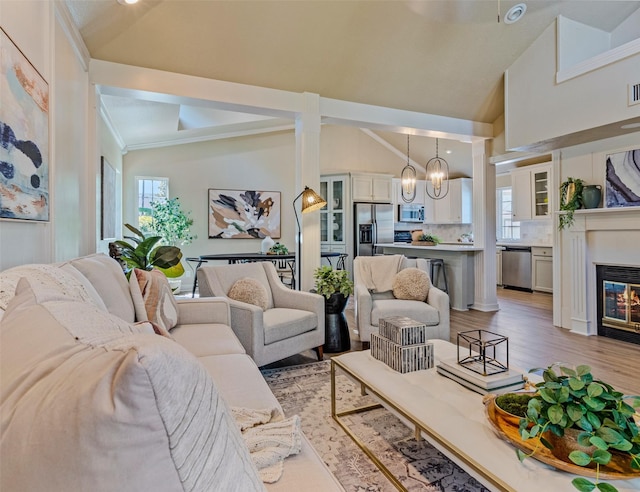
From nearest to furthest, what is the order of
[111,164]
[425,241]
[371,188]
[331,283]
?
[331,283] → [111,164] → [425,241] → [371,188]

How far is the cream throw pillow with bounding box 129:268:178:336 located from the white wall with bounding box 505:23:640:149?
4078 millimetres

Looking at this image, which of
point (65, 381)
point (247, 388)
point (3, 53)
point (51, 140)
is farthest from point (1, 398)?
point (51, 140)

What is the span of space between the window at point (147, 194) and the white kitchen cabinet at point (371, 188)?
3600mm

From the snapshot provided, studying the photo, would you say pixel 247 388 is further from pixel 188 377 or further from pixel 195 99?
pixel 195 99

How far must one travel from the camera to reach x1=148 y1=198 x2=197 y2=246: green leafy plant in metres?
6.02

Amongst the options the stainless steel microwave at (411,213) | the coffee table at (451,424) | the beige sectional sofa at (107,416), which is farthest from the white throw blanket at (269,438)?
the stainless steel microwave at (411,213)

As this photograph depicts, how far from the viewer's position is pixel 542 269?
6.57 m

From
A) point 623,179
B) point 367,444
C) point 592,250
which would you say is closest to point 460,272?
point 592,250

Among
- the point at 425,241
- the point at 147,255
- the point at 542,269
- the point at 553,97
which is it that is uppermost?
the point at 553,97

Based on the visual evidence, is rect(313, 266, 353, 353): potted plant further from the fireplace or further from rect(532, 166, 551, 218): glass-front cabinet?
rect(532, 166, 551, 218): glass-front cabinet

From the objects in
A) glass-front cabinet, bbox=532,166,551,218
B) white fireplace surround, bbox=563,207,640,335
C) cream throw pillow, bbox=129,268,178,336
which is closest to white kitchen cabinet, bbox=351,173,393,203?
glass-front cabinet, bbox=532,166,551,218

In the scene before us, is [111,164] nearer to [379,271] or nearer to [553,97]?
[379,271]

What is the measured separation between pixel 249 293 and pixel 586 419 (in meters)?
2.37

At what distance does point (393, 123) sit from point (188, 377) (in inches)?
175
